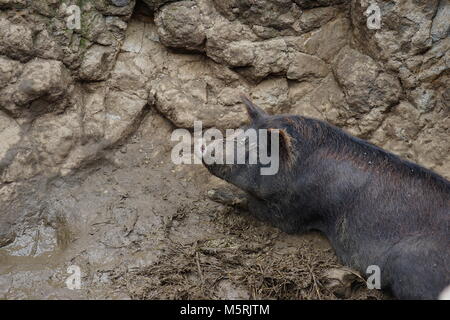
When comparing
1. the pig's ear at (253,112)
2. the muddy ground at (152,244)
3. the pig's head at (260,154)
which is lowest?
the muddy ground at (152,244)

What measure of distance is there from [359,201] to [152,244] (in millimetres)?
2274

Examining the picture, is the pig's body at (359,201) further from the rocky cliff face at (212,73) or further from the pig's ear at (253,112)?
the rocky cliff face at (212,73)

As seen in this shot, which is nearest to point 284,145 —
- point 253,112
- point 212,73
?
point 253,112

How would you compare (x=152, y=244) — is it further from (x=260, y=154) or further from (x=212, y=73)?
(x=212, y=73)

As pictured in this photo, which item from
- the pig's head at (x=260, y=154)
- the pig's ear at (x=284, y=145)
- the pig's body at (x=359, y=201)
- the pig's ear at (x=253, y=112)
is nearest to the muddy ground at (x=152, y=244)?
the pig's body at (x=359, y=201)

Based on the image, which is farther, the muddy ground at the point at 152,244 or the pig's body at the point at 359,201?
the muddy ground at the point at 152,244

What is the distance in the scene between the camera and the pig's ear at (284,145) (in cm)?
634

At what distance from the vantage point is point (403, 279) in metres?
5.69

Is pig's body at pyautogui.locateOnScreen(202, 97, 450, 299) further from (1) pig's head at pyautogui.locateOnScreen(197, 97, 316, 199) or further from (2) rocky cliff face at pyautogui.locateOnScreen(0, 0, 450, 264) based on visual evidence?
(2) rocky cliff face at pyautogui.locateOnScreen(0, 0, 450, 264)

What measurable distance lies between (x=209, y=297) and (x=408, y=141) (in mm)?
3432

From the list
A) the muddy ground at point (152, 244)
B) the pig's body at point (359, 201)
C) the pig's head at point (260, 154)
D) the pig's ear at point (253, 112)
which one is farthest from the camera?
the pig's ear at point (253, 112)

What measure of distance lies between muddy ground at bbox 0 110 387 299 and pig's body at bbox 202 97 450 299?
289 mm

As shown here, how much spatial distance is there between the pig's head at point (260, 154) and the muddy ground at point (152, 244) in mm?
513

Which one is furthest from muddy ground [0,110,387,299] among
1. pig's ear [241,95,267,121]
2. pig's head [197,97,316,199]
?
pig's ear [241,95,267,121]
